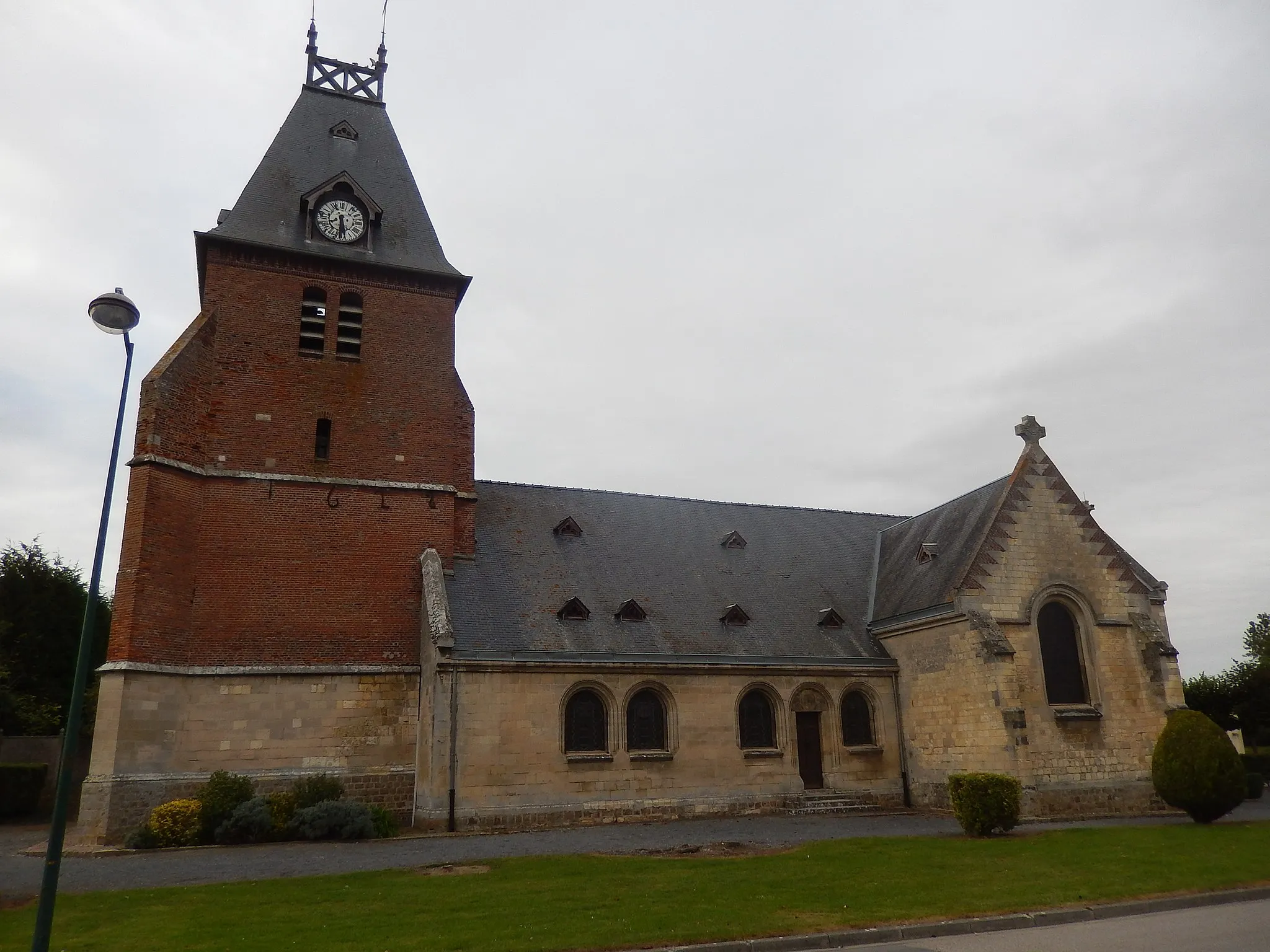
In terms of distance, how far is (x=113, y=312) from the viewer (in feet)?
30.3

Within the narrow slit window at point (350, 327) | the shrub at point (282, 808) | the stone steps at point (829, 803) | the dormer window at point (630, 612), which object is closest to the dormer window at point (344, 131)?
the narrow slit window at point (350, 327)

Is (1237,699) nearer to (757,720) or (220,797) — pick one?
(757,720)

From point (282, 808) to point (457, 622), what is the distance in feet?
17.8

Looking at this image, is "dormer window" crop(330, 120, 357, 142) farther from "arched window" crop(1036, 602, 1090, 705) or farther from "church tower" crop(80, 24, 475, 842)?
"arched window" crop(1036, 602, 1090, 705)

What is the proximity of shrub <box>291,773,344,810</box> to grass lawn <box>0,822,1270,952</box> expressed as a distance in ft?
13.3

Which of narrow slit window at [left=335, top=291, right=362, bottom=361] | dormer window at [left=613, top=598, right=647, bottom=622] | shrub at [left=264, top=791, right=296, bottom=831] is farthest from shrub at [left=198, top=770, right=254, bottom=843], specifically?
narrow slit window at [left=335, top=291, right=362, bottom=361]

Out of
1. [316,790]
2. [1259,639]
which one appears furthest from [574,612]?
[1259,639]

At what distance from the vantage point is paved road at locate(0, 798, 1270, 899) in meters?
13.8

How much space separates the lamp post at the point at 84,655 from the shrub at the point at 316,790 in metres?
10.0

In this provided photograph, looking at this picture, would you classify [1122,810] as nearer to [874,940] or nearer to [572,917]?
[874,940]

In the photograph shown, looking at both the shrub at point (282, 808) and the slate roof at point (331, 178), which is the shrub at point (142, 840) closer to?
the shrub at point (282, 808)

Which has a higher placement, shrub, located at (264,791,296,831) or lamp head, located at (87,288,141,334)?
lamp head, located at (87,288,141,334)

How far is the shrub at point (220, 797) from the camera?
17.8 metres

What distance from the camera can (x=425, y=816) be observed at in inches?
752
